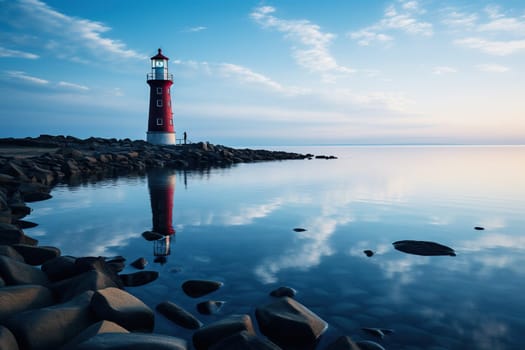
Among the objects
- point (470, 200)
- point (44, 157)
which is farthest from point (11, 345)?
point (44, 157)

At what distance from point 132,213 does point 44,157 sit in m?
15.8

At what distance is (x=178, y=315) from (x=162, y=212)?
824cm

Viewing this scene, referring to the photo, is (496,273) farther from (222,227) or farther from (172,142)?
(172,142)

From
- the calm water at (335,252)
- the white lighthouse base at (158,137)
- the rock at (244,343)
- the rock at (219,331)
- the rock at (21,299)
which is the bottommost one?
the calm water at (335,252)

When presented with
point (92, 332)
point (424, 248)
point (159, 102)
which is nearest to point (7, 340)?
point (92, 332)

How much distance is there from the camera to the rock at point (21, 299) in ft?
11.4

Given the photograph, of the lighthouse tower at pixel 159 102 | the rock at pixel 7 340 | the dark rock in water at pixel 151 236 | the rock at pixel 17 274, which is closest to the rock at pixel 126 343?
the rock at pixel 7 340

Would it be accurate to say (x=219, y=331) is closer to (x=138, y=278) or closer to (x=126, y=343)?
(x=126, y=343)

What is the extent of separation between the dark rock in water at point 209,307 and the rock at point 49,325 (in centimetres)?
149

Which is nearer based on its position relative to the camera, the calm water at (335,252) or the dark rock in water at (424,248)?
the calm water at (335,252)

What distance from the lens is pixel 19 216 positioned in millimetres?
10484

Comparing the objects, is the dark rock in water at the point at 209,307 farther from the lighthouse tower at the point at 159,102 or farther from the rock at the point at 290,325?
the lighthouse tower at the point at 159,102

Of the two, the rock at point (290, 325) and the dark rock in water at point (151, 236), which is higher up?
the rock at point (290, 325)

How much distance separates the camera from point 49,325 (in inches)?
126
